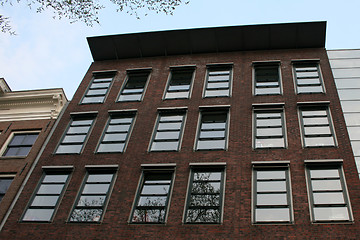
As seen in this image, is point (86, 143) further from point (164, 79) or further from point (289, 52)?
point (289, 52)

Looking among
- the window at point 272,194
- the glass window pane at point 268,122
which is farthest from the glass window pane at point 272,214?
the glass window pane at point 268,122

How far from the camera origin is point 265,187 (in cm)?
1728

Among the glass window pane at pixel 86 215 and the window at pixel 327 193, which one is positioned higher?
the window at pixel 327 193

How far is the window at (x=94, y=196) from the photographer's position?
17547 mm

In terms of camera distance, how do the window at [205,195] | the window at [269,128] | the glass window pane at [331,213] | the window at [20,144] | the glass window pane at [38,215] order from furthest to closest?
the window at [20,144], the window at [269,128], the glass window pane at [38,215], the window at [205,195], the glass window pane at [331,213]

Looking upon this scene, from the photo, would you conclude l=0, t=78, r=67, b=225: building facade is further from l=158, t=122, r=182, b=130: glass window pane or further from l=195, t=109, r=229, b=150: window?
l=195, t=109, r=229, b=150: window

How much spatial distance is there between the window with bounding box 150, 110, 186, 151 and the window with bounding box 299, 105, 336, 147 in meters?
6.34

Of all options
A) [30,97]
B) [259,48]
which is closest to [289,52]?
[259,48]

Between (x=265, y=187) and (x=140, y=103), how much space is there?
369 inches

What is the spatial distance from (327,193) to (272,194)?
227 cm

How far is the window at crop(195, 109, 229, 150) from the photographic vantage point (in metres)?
19.8

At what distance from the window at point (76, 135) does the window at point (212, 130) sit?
255 inches

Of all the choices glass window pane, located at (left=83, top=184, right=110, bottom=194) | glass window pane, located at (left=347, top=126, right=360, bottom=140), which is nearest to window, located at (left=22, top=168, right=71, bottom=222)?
glass window pane, located at (left=83, top=184, right=110, bottom=194)

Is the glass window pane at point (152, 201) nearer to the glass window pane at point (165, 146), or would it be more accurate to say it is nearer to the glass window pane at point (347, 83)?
the glass window pane at point (165, 146)
